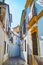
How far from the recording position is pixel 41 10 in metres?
6.71

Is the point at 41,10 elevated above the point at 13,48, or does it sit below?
above

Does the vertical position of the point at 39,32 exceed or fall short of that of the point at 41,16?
it falls short

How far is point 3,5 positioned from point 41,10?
24.2 feet

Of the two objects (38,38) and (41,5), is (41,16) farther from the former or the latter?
(38,38)

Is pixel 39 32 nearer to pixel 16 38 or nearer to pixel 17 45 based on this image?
pixel 17 45

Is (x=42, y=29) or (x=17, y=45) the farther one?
(x=17, y=45)

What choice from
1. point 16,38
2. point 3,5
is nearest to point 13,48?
point 16,38

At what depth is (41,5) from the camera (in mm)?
7000

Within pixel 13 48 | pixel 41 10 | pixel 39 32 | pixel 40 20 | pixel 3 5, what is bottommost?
pixel 13 48

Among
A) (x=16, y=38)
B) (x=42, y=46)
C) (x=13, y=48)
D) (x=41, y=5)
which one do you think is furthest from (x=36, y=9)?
(x=16, y=38)

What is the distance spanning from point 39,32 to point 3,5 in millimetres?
7571

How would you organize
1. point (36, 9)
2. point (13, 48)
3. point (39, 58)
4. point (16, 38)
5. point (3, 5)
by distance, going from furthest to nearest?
point (16, 38)
point (13, 48)
point (3, 5)
point (36, 9)
point (39, 58)

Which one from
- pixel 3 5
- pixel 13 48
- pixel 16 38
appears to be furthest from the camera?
pixel 16 38

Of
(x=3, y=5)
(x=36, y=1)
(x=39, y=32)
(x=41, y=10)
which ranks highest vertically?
(x=3, y=5)
